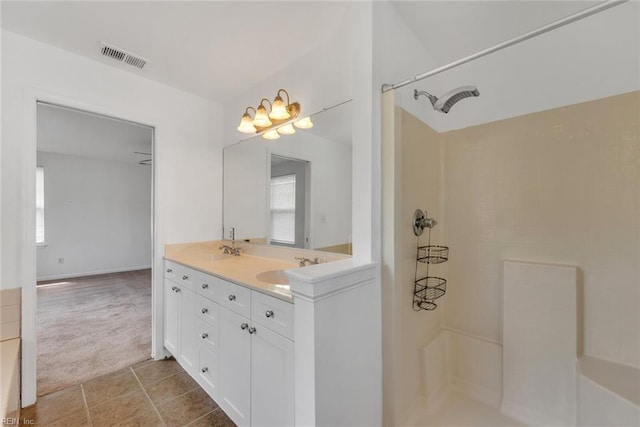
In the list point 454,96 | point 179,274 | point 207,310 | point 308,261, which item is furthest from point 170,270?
point 454,96

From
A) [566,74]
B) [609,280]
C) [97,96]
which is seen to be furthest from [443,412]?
[97,96]

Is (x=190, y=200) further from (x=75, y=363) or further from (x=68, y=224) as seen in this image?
(x=68, y=224)

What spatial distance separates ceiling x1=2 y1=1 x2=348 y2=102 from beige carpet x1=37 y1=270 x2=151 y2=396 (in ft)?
8.16

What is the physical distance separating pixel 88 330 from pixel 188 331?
1.77 metres

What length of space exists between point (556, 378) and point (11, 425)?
3.05 m

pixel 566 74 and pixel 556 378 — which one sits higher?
pixel 566 74

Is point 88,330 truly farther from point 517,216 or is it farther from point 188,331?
point 517,216

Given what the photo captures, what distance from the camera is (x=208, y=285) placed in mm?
1774

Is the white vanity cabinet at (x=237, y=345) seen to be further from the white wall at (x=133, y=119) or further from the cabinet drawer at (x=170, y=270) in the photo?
the white wall at (x=133, y=119)

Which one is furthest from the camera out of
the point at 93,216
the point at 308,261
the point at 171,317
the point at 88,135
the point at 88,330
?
the point at 93,216

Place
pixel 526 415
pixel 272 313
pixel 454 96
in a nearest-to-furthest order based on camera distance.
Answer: pixel 272 313 < pixel 454 96 < pixel 526 415

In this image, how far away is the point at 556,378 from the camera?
5.15 feet

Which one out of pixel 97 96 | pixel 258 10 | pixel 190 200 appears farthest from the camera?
pixel 190 200

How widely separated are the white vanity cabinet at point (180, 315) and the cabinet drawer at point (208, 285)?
0.34 feet
